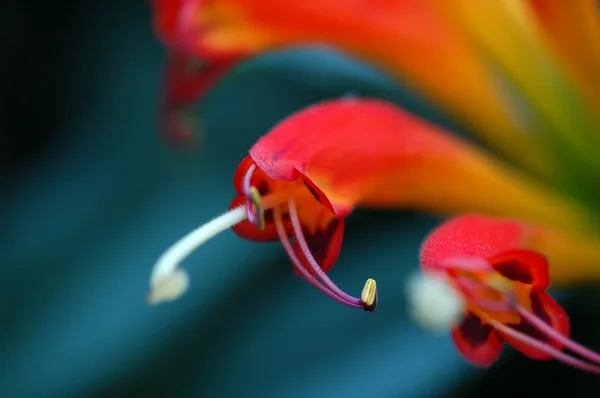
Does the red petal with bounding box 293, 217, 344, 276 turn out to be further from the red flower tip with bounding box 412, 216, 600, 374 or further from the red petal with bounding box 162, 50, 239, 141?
the red petal with bounding box 162, 50, 239, 141

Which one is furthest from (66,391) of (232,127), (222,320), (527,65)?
(527,65)

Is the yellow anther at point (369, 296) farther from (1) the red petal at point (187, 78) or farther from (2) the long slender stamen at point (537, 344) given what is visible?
(1) the red petal at point (187, 78)

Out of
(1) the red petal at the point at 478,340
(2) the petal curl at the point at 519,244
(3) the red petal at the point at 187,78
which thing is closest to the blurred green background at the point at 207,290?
(3) the red petal at the point at 187,78

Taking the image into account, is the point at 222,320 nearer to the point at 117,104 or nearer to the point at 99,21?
the point at 117,104

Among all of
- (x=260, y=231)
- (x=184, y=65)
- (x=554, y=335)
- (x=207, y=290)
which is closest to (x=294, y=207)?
(x=260, y=231)

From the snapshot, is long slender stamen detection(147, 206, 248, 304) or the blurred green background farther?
the blurred green background

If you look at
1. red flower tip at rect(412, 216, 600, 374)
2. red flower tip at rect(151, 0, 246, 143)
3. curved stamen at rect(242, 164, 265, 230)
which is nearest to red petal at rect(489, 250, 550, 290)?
red flower tip at rect(412, 216, 600, 374)
